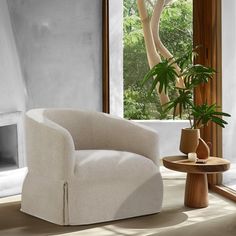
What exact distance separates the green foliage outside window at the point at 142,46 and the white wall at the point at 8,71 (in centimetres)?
280

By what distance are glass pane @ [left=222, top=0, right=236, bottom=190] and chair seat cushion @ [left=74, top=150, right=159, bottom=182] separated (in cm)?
89

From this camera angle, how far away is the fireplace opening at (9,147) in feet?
17.1

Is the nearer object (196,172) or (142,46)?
(196,172)

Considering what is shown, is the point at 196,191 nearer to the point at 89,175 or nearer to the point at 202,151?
the point at 202,151

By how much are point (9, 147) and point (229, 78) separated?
1952mm

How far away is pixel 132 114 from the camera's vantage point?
806 cm

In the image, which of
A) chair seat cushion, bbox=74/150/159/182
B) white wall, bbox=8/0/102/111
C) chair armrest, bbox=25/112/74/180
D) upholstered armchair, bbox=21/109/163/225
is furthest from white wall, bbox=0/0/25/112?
chair seat cushion, bbox=74/150/159/182

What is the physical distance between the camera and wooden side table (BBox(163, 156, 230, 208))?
414cm

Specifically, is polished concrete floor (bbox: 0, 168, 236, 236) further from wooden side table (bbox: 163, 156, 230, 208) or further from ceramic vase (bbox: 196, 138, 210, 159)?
ceramic vase (bbox: 196, 138, 210, 159)

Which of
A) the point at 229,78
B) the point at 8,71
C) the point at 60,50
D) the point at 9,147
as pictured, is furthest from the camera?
the point at 60,50

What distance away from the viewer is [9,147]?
5.30m

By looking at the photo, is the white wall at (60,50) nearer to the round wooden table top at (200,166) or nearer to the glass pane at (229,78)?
the glass pane at (229,78)

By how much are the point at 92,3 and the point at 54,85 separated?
2.89ft

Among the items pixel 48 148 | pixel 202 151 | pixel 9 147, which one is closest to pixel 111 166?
pixel 48 148
